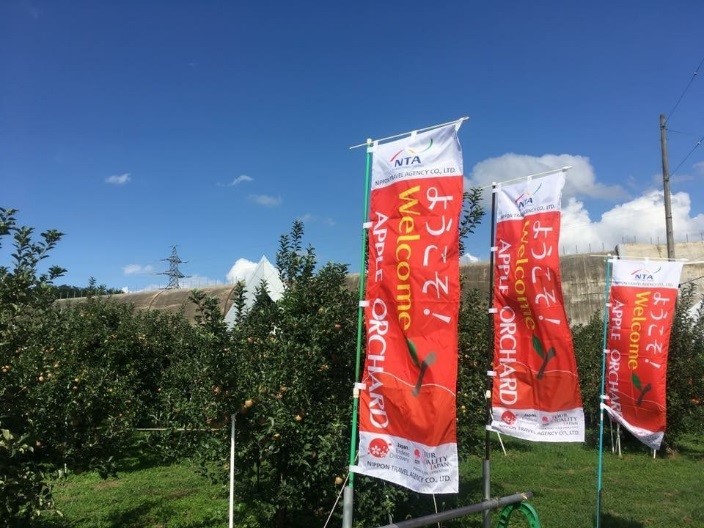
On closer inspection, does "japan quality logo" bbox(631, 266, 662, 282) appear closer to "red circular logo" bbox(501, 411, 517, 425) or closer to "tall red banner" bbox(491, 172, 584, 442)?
"tall red banner" bbox(491, 172, 584, 442)

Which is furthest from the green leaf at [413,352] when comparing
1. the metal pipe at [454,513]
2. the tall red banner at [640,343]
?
the tall red banner at [640,343]

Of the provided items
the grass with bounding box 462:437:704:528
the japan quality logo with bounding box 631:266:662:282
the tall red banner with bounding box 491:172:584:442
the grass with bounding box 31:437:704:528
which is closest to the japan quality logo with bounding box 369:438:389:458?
the tall red banner with bounding box 491:172:584:442

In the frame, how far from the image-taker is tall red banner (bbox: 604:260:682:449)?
7766 millimetres

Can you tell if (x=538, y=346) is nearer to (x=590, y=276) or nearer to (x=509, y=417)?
(x=509, y=417)

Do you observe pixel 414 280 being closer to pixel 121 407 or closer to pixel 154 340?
pixel 121 407

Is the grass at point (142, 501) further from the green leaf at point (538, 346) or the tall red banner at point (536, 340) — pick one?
the green leaf at point (538, 346)

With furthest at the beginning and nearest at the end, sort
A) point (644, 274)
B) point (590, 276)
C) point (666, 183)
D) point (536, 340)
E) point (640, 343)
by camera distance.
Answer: point (590, 276) < point (666, 183) < point (644, 274) < point (640, 343) < point (536, 340)

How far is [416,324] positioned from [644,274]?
5.91 meters

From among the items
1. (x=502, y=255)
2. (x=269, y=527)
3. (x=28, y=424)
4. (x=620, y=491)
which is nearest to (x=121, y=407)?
(x=269, y=527)

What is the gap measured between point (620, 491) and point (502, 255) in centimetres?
685

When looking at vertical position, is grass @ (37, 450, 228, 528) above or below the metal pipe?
below

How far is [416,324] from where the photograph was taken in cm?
387

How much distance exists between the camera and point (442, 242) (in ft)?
12.8

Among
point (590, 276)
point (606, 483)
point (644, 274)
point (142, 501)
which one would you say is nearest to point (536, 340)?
point (644, 274)
